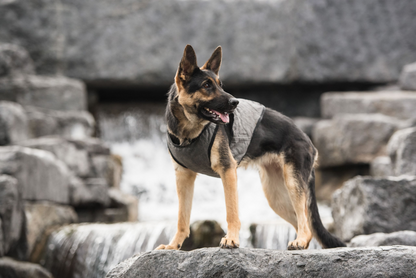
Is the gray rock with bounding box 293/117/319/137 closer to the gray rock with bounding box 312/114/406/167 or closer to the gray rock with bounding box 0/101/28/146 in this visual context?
the gray rock with bounding box 312/114/406/167

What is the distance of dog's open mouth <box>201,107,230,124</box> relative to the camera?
3518mm

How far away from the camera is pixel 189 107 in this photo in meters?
3.61

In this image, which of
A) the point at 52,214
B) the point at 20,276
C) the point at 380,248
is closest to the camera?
the point at 380,248

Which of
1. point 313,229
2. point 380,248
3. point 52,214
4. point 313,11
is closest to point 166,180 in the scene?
point 52,214

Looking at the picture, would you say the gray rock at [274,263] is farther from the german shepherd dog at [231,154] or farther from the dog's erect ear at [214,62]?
the dog's erect ear at [214,62]

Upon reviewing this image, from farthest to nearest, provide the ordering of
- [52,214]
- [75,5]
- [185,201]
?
[75,5], [52,214], [185,201]

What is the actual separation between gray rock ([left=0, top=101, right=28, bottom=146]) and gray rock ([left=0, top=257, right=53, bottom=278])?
2421 millimetres

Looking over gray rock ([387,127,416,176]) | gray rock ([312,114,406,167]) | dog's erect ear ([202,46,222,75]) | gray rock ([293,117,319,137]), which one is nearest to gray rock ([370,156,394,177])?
gray rock ([312,114,406,167])

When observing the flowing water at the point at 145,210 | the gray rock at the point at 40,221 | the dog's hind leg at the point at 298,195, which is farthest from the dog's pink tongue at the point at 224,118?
the gray rock at the point at 40,221

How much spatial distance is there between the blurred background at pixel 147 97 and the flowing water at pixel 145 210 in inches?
1.0

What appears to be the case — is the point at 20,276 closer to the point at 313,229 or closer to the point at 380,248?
the point at 313,229

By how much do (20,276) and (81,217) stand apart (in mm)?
2289

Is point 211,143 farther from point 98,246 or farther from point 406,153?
point 98,246

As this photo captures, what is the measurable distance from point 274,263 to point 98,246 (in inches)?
152
